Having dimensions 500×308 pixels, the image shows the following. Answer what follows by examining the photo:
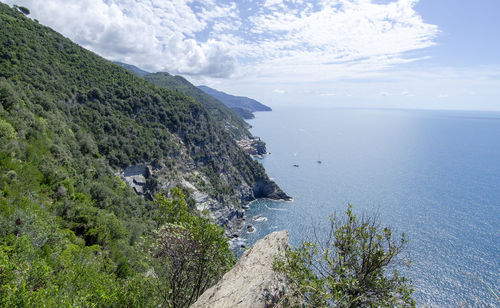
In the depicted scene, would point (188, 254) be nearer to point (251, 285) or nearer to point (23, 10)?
point (251, 285)

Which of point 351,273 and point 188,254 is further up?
point 351,273

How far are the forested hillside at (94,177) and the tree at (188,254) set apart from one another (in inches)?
2.8

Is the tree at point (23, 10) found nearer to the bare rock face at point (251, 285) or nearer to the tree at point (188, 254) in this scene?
the tree at point (188, 254)

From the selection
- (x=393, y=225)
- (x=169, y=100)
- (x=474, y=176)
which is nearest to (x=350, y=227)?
(x=393, y=225)

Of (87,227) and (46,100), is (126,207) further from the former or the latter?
(46,100)

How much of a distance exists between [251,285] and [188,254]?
4.93 meters

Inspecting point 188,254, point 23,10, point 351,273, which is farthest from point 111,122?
point 351,273

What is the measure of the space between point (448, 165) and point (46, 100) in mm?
164289

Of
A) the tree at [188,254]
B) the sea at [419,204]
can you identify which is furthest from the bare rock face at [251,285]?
the sea at [419,204]

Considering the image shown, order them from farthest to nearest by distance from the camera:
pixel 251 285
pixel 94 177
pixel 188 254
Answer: pixel 94 177 < pixel 188 254 < pixel 251 285

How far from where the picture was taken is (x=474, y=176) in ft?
371

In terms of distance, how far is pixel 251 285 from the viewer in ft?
29.9

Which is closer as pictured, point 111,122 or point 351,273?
point 351,273

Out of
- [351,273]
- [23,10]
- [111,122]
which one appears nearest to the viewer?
[351,273]
